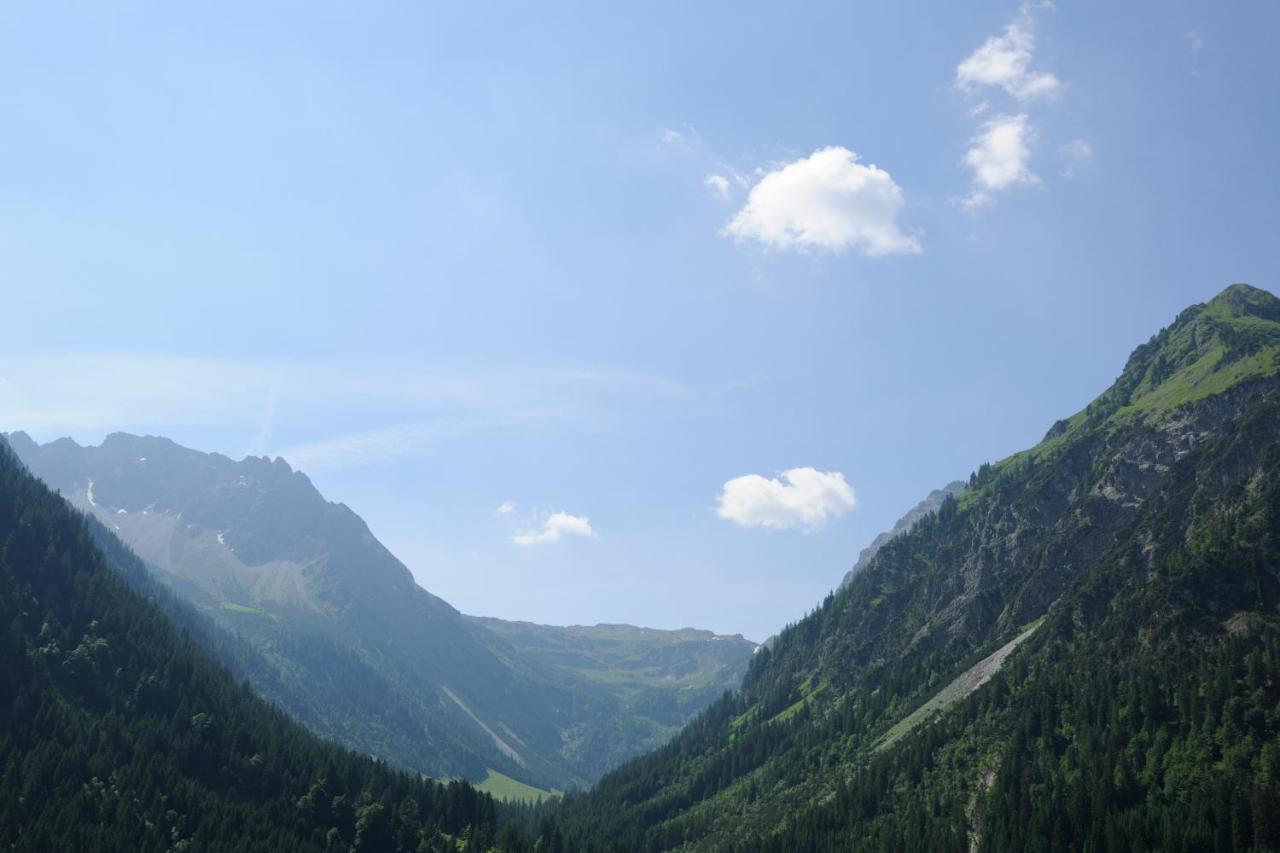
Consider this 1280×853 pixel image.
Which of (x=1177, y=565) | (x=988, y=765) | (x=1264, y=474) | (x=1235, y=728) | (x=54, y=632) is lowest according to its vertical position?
(x=54, y=632)

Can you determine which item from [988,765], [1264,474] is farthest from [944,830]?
[1264,474]

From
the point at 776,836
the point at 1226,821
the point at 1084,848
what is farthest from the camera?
the point at 776,836

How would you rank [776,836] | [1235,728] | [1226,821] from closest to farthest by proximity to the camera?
[1226,821] → [1235,728] → [776,836]

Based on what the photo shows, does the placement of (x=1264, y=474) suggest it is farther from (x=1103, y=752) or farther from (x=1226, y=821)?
(x=1226, y=821)

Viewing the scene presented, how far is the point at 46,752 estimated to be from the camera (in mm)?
157125

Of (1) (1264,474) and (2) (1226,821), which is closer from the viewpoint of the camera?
(2) (1226,821)

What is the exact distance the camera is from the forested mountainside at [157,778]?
146625 mm

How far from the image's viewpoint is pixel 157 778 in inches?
6486

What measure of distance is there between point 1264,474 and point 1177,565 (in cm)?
2818

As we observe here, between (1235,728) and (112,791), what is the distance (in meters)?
181

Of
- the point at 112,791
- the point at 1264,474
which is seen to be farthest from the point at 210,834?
the point at 1264,474

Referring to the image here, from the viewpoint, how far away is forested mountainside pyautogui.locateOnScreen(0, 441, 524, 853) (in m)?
147

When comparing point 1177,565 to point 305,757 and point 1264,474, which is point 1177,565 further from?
point 305,757

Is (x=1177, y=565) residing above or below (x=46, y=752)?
above
